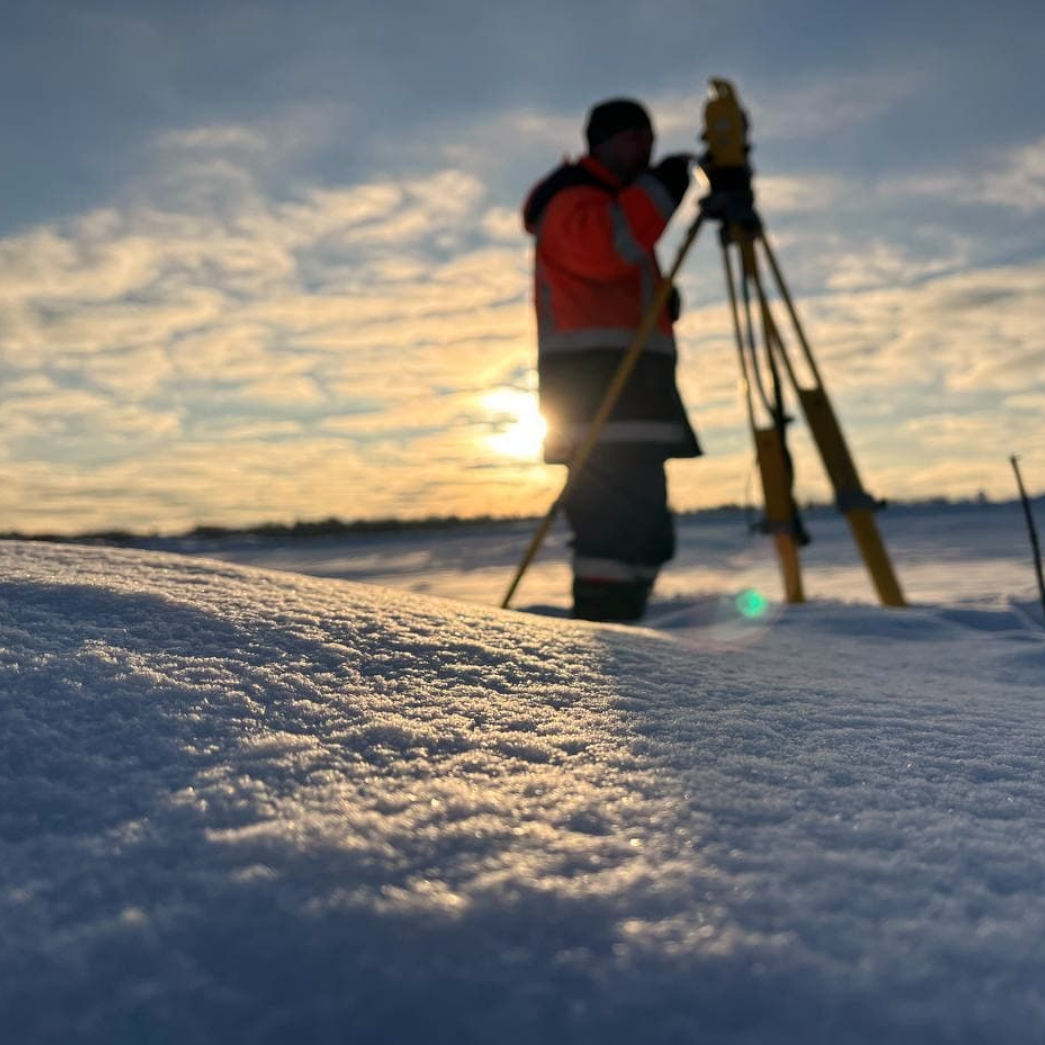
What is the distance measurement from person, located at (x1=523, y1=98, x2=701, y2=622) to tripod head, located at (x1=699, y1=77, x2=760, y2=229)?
196mm

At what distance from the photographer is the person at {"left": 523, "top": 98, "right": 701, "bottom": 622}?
266 centimetres

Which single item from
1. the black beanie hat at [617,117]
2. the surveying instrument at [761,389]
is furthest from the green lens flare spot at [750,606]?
the black beanie hat at [617,117]

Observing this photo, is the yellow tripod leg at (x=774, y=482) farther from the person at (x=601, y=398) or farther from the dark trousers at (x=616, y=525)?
the dark trousers at (x=616, y=525)

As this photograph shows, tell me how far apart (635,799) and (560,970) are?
8.3 inches

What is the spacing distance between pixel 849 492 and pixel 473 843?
268 centimetres

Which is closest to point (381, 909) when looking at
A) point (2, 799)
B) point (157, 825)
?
point (157, 825)

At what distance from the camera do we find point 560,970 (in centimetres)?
48

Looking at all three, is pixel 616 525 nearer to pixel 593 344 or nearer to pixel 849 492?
pixel 593 344

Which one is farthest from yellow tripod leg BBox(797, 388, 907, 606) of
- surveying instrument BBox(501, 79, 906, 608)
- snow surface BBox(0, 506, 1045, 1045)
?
snow surface BBox(0, 506, 1045, 1045)

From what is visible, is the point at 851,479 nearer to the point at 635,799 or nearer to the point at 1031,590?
the point at 1031,590

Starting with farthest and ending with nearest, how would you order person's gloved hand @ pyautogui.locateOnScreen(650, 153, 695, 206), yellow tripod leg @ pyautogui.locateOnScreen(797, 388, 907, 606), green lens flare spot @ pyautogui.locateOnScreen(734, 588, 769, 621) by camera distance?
yellow tripod leg @ pyautogui.locateOnScreen(797, 388, 907, 606) < green lens flare spot @ pyautogui.locateOnScreen(734, 588, 769, 621) < person's gloved hand @ pyautogui.locateOnScreen(650, 153, 695, 206)

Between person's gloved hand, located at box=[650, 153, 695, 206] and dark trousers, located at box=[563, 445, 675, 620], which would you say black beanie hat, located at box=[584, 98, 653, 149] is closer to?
person's gloved hand, located at box=[650, 153, 695, 206]

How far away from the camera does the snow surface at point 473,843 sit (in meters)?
0.46

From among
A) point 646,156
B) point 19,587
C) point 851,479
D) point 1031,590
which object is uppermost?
point 646,156
